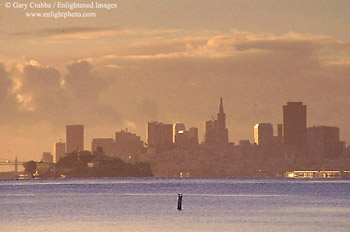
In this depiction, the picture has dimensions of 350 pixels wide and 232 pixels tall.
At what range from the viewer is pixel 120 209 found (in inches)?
4656

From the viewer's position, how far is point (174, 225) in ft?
287

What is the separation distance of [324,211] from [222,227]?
2872 cm

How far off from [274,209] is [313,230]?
35.6 m

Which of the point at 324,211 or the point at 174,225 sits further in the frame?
the point at 324,211

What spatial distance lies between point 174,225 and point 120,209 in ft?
103

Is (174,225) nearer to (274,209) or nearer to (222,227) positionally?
(222,227)

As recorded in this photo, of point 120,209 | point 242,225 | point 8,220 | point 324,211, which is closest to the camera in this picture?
point 242,225

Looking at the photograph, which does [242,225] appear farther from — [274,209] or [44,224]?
[274,209]

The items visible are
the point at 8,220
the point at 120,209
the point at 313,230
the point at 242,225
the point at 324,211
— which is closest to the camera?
the point at 313,230

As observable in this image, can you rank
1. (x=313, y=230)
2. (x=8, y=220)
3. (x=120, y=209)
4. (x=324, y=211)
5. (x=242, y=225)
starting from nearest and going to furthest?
(x=313, y=230), (x=242, y=225), (x=8, y=220), (x=324, y=211), (x=120, y=209)

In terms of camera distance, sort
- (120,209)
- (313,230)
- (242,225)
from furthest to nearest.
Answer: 1. (120,209)
2. (242,225)
3. (313,230)

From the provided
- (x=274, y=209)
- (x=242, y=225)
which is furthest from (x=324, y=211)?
(x=242, y=225)

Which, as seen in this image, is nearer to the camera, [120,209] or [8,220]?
[8,220]

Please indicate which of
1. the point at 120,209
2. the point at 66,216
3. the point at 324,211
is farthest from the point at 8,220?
the point at 324,211
